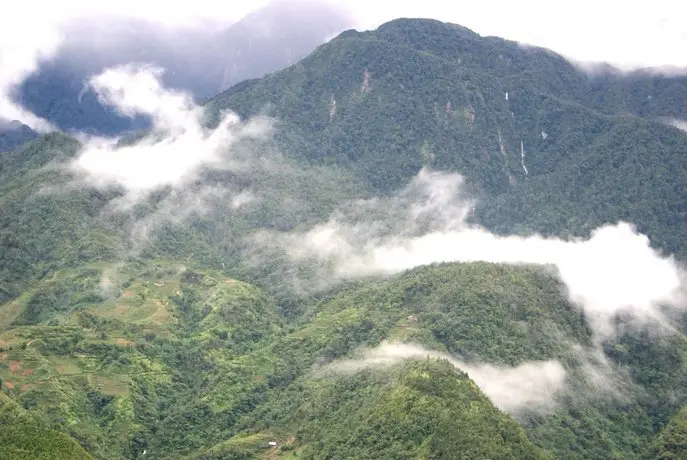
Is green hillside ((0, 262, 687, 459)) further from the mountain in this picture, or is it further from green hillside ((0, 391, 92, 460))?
green hillside ((0, 391, 92, 460))

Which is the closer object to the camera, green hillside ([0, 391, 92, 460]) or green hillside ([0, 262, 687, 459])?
green hillside ([0, 391, 92, 460])

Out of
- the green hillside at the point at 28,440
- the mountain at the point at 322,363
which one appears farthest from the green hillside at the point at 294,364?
the green hillside at the point at 28,440

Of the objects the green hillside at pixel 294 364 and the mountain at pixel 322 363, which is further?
the green hillside at pixel 294 364

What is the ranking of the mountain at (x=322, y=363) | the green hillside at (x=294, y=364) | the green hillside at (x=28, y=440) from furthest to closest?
the green hillside at (x=294, y=364) < the mountain at (x=322, y=363) < the green hillside at (x=28, y=440)

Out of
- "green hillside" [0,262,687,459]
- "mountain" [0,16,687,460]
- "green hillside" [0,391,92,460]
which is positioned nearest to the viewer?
"green hillside" [0,391,92,460]

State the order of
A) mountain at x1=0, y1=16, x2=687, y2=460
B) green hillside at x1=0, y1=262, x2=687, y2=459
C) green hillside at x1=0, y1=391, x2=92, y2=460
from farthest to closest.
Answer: green hillside at x1=0, y1=262, x2=687, y2=459 → mountain at x1=0, y1=16, x2=687, y2=460 → green hillside at x1=0, y1=391, x2=92, y2=460

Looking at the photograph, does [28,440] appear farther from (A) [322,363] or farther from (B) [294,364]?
(A) [322,363]

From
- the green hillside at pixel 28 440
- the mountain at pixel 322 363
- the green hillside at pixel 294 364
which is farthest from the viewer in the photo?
the green hillside at pixel 294 364

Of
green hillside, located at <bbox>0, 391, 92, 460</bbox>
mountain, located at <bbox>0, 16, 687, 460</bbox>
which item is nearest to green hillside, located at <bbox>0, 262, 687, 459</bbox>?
mountain, located at <bbox>0, 16, 687, 460</bbox>

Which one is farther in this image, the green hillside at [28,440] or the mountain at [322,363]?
the mountain at [322,363]

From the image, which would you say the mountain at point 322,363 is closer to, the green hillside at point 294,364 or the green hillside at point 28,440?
the green hillside at point 294,364

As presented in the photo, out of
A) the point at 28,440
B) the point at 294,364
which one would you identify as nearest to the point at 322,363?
the point at 294,364
